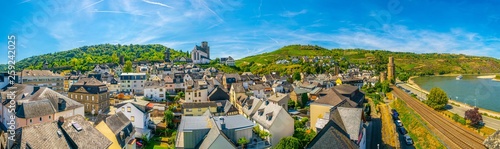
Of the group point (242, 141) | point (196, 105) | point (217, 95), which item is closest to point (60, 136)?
point (242, 141)

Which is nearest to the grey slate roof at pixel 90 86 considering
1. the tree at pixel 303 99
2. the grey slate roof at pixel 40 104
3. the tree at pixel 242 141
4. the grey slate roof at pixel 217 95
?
the grey slate roof at pixel 40 104

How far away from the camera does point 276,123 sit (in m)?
22.7

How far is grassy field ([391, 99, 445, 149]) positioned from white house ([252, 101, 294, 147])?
13.1 m

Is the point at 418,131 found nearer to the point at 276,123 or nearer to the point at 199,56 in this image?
the point at 276,123

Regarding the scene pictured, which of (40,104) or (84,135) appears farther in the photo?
(40,104)

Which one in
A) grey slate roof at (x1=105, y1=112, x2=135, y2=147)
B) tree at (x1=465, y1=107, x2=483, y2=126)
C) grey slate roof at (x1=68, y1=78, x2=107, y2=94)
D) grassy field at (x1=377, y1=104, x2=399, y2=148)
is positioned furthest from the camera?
grey slate roof at (x1=68, y1=78, x2=107, y2=94)

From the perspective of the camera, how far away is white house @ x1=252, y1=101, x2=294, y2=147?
2239 cm

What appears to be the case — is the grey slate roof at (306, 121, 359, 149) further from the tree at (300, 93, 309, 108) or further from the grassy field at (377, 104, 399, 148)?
the tree at (300, 93, 309, 108)

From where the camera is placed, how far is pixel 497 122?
34438 millimetres

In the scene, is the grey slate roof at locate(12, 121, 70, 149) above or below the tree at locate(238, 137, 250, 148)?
above

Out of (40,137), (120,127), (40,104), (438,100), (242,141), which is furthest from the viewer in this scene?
(438,100)

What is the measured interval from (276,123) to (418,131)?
61.6ft

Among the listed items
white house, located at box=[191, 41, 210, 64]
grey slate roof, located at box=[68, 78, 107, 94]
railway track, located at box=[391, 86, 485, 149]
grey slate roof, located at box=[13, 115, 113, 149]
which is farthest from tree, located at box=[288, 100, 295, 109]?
white house, located at box=[191, 41, 210, 64]

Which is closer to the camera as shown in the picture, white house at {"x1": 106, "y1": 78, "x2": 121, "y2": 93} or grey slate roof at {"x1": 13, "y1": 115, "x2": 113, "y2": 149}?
grey slate roof at {"x1": 13, "y1": 115, "x2": 113, "y2": 149}
